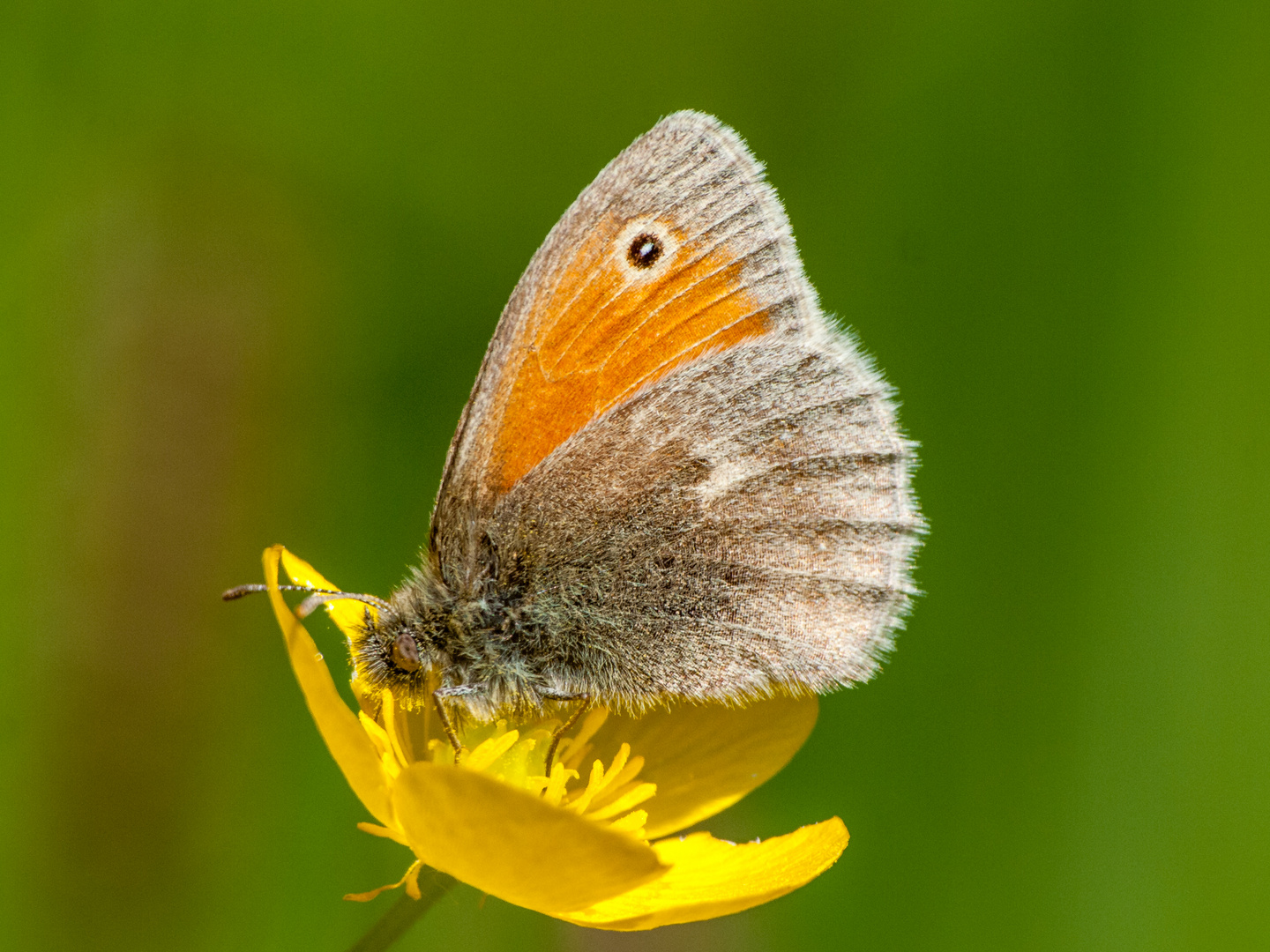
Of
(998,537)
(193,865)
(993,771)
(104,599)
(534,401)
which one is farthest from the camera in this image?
(998,537)

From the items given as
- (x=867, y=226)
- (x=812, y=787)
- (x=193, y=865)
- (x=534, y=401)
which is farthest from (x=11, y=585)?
(x=867, y=226)

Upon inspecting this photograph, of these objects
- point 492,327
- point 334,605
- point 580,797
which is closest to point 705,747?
point 580,797

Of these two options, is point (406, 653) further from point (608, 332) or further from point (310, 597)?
point (608, 332)

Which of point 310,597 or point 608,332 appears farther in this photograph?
point 608,332

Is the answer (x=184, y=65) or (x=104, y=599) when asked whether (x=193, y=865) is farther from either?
(x=184, y=65)

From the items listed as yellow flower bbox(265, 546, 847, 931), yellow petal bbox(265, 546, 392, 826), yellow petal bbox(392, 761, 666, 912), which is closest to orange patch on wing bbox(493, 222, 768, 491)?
yellow flower bbox(265, 546, 847, 931)

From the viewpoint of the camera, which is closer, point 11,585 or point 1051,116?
point 11,585

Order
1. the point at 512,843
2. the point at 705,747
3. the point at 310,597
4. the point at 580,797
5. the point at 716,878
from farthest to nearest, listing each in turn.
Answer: the point at 705,747 → the point at 580,797 → the point at 716,878 → the point at 310,597 → the point at 512,843
